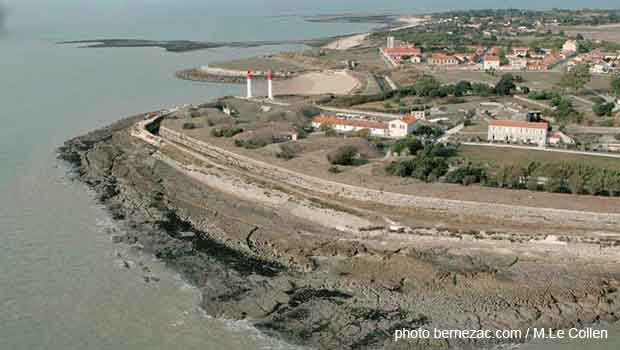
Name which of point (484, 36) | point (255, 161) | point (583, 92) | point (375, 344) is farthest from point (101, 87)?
point (484, 36)

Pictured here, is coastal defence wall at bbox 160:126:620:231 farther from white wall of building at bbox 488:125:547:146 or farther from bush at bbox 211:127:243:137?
white wall of building at bbox 488:125:547:146

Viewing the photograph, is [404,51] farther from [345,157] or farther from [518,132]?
[345,157]

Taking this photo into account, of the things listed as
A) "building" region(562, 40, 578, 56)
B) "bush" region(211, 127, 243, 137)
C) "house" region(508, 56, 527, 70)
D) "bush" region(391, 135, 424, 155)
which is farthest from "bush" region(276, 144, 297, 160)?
"building" region(562, 40, 578, 56)

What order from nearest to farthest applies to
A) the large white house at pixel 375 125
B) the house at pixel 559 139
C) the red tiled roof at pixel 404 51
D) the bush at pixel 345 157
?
1. the bush at pixel 345 157
2. the house at pixel 559 139
3. the large white house at pixel 375 125
4. the red tiled roof at pixel 404 51

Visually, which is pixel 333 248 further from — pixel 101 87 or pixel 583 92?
pixel 101 87

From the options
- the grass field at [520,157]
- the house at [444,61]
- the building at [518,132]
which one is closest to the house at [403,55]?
the house at [444,61]

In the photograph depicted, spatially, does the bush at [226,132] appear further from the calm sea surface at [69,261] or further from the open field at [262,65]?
the open field at [262,65]
